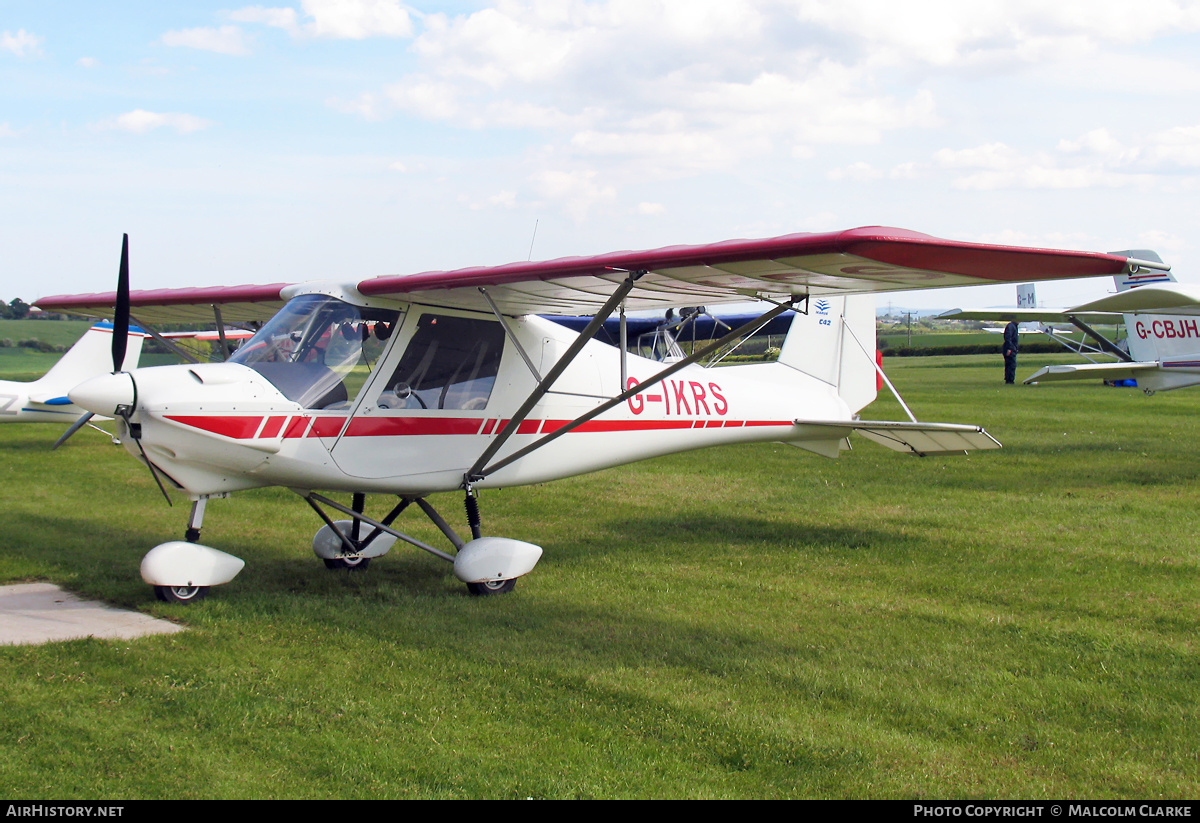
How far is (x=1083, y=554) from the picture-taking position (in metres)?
7.86

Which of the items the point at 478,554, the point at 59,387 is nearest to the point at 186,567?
the point at 478,554

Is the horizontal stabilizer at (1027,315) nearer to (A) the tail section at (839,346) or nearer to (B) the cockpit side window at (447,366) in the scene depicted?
(A) the tail section at (839,346)

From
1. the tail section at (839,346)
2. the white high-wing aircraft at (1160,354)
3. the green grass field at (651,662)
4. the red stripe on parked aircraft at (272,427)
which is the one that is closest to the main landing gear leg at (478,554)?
the green grass field at (651,662)

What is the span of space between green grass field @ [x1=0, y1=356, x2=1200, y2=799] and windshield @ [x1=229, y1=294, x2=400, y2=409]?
1428 millimetres

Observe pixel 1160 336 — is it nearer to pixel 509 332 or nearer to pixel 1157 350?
pixel 1157 350

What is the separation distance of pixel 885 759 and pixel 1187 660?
242 centimetres

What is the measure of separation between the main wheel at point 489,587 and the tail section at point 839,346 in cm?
401

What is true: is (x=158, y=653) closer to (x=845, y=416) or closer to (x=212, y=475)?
(x=212, y=475)

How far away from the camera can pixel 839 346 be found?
964 cm

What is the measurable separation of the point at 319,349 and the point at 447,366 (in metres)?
0.94

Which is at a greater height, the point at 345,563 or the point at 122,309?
the point at 122,309

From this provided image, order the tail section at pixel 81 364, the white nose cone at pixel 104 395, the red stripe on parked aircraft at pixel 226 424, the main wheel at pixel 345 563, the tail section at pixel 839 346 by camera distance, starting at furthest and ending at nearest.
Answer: the tail section at pixel 81 364 < the tail section at pixel 839 346 < the main wheel at pixel 345 563 < the red stripe on parked aircraft at pixel 226 424 < the white nose cone at pixel 104 395

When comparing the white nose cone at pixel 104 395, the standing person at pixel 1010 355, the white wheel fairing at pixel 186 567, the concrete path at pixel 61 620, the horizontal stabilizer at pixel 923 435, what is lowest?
the standing person at pixel 1010 355

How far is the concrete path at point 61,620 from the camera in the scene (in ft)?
18.1
